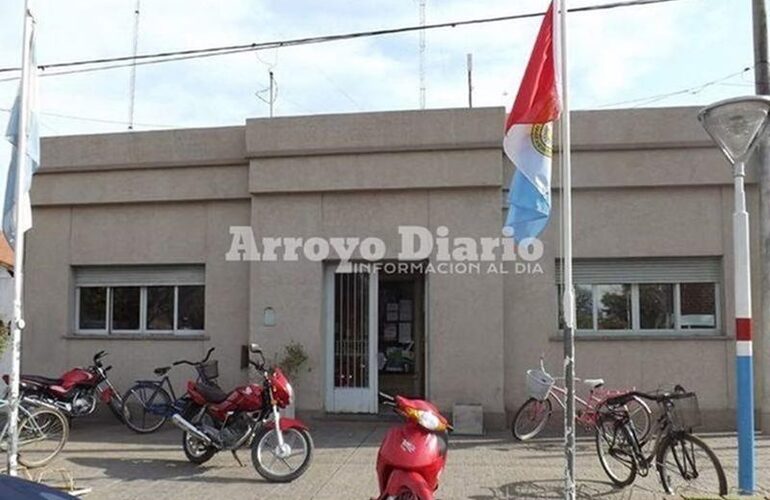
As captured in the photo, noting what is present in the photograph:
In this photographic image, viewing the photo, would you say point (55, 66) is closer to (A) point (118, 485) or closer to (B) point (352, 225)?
(B) point (352, 225)

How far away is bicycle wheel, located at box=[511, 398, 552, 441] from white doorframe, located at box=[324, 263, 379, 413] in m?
2.33

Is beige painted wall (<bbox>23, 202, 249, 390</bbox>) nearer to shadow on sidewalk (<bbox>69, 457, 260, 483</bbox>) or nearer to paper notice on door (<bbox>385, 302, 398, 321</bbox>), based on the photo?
paper notice on door (<bbox>385, 302, 398, 321</bbox>)

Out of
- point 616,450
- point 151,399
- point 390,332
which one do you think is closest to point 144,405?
point 151,399

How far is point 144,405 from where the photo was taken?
1105cm

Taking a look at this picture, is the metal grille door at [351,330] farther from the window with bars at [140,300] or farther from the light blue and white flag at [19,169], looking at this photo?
the light blue and white flag at [19,169]

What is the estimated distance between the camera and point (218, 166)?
1177 cm

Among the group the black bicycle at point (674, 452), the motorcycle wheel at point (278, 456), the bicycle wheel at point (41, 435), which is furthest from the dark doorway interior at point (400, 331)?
the black bicycle at point (674, 452)

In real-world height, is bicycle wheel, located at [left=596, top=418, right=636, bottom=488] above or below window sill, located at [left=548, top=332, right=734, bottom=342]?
below

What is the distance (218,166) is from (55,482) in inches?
220

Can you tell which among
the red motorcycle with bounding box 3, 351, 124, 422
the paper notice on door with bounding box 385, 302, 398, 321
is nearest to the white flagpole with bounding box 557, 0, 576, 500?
the paper notice on door with bounding box 385, 302, 398, 321

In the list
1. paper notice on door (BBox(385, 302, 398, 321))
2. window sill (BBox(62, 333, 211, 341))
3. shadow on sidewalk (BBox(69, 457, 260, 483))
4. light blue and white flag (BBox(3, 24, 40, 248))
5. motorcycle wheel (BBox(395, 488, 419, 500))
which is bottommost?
shadow on sidewalk (BBox(69, 457, 260, 483))

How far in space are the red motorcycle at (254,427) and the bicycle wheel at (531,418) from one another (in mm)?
3339

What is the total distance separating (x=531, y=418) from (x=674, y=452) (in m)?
3.35

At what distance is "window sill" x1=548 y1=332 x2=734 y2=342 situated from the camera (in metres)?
10.5
